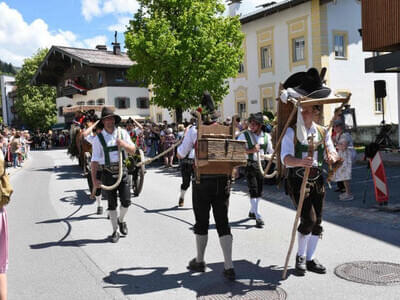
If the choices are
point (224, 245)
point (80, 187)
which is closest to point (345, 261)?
point (224, 245)

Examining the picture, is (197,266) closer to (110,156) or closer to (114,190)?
(114,190)

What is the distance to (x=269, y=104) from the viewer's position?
2730 centimetres

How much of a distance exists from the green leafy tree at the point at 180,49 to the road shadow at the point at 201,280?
1708 cm

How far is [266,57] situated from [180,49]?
808 centimetres

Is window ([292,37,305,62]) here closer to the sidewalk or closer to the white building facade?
the white building facade

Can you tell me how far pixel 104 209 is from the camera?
917cm

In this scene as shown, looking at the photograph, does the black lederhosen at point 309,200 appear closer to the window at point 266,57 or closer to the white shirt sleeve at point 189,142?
the white shirt sleeve at point 189,142

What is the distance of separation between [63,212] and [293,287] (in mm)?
6070

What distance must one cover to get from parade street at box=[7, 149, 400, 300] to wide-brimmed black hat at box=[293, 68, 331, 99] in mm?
2071

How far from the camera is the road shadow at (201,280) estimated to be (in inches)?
177

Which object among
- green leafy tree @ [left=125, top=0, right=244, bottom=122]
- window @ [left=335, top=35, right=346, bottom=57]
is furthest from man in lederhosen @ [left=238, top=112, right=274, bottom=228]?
window @ [left=335, top=35, right=346, bottom=57]

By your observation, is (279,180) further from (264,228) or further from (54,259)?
(54,259)

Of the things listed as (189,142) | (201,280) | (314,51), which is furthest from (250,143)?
(314,51)

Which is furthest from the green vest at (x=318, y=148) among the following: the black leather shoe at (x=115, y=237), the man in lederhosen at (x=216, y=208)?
the black leather shoe at (x=115, y=237)
